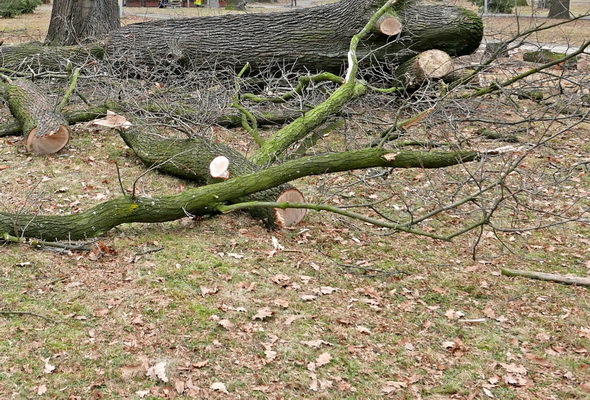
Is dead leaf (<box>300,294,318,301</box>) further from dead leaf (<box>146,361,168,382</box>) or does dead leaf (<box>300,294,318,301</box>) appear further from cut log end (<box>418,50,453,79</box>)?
cut log end (<box>418,50,453,79</box>)

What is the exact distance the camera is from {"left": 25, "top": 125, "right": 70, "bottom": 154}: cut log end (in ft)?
25.6

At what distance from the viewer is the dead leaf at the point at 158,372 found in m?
4.05

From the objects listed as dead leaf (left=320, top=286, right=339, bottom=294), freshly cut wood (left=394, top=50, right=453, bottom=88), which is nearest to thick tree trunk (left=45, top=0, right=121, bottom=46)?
freshly cut wood (left=394, top=50, right=453, bottom=88)

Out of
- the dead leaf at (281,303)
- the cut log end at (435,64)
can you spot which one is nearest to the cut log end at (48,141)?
the dead leaf at (281,303)

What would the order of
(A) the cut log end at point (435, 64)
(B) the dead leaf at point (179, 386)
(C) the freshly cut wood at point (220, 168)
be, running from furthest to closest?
(A) the cut log end at point (435, 64) → (C) the freshly cut wood at point (220, 168) → (B) the dead leaf at point (179, 386)

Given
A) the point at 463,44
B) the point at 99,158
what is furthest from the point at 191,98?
the point at 463,44

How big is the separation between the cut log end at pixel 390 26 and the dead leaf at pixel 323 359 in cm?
629

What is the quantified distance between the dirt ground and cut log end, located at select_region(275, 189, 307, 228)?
4.3 inches

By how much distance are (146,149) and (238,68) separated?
10.7 ft

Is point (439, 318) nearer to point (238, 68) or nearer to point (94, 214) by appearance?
point (94, 214)

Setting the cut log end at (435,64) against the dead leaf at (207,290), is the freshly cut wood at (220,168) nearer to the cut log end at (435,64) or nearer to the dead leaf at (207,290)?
the dead leaf at (207,290)

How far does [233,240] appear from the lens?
5.90 metres

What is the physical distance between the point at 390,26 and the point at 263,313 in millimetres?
6056

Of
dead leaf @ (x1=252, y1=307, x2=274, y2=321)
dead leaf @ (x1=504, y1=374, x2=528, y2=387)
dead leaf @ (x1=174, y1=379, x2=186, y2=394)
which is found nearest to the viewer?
dead leaf @ (x1=174, y1=379, x2=186, y2=394)
